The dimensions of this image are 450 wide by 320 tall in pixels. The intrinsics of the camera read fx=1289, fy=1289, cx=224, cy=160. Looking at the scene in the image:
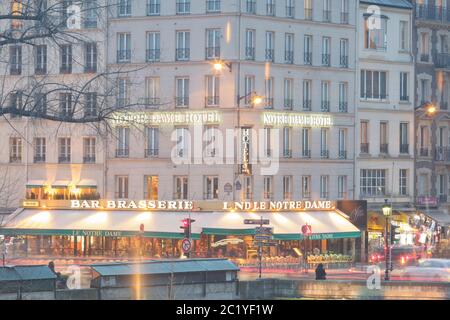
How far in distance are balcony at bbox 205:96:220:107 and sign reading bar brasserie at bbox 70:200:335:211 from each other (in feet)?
17.6

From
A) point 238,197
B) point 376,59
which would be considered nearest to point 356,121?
point 376,59

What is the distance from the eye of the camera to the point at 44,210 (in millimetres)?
70875

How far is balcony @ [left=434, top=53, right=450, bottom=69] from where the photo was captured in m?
78.1

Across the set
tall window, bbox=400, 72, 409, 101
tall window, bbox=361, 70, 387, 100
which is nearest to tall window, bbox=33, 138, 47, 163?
tall window, bbox=361, 70, 387, 100

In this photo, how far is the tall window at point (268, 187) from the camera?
70.1 metres

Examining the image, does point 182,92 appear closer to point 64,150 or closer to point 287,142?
point 287,142

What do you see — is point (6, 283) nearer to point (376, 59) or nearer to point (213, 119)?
point (213, 119)

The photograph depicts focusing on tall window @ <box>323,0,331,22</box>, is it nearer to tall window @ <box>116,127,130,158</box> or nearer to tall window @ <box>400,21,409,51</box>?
tall window @ <box>400,21,409,51</box>

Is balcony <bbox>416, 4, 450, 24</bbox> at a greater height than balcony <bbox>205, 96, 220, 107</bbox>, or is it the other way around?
balcony <bbox>416, 4, 450, 24</bbox>

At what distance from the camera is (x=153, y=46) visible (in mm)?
70062

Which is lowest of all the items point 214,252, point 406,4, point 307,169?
point 214,252

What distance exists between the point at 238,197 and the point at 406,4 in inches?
673

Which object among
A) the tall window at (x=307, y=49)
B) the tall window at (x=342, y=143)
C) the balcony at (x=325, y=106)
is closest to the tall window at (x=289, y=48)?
the tall window at (x=307, y=49)

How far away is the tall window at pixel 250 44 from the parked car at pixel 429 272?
50.4 ft
